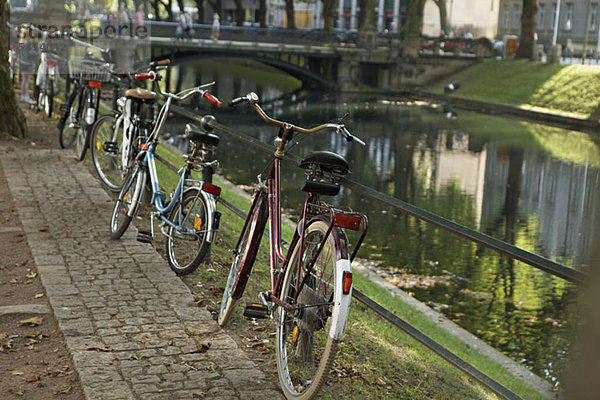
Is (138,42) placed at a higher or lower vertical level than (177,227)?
higher

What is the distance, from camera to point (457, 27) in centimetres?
6912

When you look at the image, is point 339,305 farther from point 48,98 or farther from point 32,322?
point 48,98

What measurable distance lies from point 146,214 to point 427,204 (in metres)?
11.1

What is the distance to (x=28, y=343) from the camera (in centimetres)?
439

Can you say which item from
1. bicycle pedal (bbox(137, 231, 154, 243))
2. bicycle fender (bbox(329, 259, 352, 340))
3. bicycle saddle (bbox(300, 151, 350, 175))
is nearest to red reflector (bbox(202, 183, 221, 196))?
bicycle pedal (bbox(137, 231, 154, 243))

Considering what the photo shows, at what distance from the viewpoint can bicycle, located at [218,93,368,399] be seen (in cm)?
334

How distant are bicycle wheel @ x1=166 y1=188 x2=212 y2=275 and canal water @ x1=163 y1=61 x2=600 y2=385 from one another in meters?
1.14

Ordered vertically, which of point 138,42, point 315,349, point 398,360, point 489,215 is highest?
point 138,42

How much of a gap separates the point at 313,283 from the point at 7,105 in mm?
9820

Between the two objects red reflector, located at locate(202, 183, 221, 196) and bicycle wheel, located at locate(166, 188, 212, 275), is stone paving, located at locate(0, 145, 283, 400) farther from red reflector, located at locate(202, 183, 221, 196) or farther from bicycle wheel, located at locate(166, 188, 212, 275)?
red reflector, located at locate(202, 183, 221, 196)

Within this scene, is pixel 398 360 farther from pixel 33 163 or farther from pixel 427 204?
pixel 427 204

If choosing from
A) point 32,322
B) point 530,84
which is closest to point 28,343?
point 32,322

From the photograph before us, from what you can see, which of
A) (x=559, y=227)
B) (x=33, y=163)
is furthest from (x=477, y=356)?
(x=559, y=227)

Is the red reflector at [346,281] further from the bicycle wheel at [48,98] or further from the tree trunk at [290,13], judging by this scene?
the tree trunk at [290,13]
